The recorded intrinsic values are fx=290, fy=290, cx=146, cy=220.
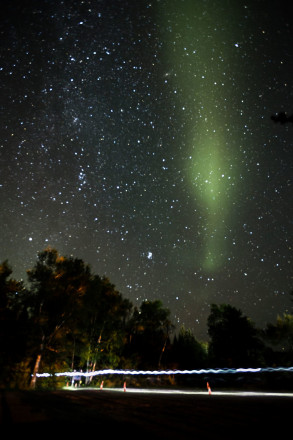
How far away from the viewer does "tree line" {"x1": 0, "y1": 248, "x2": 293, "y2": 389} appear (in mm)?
25812

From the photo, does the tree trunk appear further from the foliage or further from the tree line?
the foliage

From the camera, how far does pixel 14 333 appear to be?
81.7 ft

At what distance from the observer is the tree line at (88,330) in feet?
84.7

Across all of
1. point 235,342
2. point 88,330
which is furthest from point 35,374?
point 235,342

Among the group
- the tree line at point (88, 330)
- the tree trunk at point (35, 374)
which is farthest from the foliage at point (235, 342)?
the tree trunk at point (35, 374)

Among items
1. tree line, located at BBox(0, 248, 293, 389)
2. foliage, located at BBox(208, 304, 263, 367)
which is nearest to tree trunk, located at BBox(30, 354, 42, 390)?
tree line, located at BBox(0, 248, 293, 389)

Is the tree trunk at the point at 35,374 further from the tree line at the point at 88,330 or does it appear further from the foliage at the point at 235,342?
the foliage at the point at 235,342

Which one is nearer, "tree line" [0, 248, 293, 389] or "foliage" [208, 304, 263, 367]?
"tree line" [0, 248, 293, 389]

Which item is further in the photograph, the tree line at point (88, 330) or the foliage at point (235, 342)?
the foliage at point (235, 342)

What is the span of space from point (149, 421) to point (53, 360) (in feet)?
85.0

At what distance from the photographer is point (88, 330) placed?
38.7 metres

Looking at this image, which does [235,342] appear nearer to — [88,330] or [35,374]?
[88,330]

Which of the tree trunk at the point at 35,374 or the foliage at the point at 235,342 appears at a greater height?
the foliage at the point at 235,342

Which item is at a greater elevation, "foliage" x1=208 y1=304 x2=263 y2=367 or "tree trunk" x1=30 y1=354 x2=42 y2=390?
"foliage" x1=208 y1=304 x2=263 y2=367
